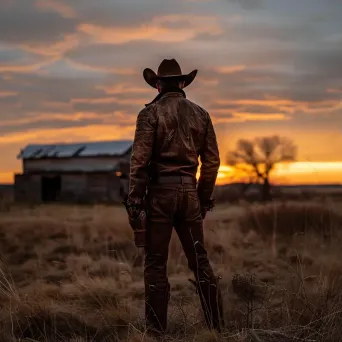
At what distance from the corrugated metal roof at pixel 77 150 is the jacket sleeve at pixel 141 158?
1071 inches

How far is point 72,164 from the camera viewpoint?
34.8 m

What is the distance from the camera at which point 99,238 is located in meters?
13.8

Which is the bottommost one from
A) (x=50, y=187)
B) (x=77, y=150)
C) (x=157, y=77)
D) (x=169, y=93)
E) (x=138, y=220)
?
(x=138, y=220)

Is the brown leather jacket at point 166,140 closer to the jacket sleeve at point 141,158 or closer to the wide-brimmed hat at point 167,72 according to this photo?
the jacket sleeve at point 141,158

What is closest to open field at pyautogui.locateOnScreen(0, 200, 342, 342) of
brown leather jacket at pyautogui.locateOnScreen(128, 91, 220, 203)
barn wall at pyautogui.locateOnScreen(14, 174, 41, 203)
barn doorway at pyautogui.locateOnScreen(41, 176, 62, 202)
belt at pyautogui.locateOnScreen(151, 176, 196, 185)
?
belt at pyautogui.locateOnScreen(151, 176, 196, 185)

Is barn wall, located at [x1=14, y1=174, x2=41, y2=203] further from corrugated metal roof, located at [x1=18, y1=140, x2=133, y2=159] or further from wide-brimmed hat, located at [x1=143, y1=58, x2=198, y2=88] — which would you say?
wide-brimmed hat, located at [x1=143, y1=58, x2=198, y2=88]

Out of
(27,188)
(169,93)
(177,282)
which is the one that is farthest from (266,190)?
(169,93)

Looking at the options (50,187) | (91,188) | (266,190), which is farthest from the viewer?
(266,190)

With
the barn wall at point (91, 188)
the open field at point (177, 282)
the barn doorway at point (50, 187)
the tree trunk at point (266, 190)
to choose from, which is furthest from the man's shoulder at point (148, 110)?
the tree trunk at point (266, 190)

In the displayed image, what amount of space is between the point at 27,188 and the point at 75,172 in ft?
12.1

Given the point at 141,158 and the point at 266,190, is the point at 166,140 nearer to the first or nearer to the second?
the point at 141,158

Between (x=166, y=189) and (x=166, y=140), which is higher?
(x=166, y=140)

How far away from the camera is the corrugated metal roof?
111 feet

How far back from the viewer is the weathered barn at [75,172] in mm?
33312
